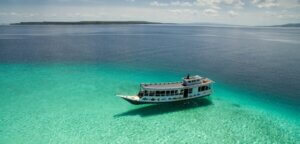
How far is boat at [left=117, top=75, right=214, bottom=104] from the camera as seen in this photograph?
3297 centimetres

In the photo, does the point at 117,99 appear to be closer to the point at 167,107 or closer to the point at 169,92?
the point at 167,107

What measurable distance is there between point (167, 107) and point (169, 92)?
2805 mm

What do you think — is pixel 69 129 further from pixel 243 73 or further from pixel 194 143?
pixel 243 73

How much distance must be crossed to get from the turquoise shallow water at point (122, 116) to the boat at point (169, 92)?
159 cm

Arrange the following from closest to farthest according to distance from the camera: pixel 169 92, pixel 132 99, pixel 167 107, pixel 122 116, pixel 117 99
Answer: pixel 122 116
pixel 132 99
pixel 169 92
pixel 167 107
pixel 117 99

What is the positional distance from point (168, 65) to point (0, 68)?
46945 mm

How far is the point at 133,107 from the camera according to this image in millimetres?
34281

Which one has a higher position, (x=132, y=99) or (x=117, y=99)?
(x=132, y=99)

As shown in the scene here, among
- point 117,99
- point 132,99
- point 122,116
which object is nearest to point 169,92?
point 132,99

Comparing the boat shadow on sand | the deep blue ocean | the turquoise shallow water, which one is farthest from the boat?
the deep blue ocean

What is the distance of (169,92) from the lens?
33.8 m

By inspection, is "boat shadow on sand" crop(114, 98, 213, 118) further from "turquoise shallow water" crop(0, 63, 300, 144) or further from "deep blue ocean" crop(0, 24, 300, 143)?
"deep blue ocean" crop(0, 24, 300, 143)

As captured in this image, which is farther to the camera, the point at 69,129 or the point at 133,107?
the point at 133,107

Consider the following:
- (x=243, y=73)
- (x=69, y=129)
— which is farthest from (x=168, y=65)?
(x=69, y=129)
